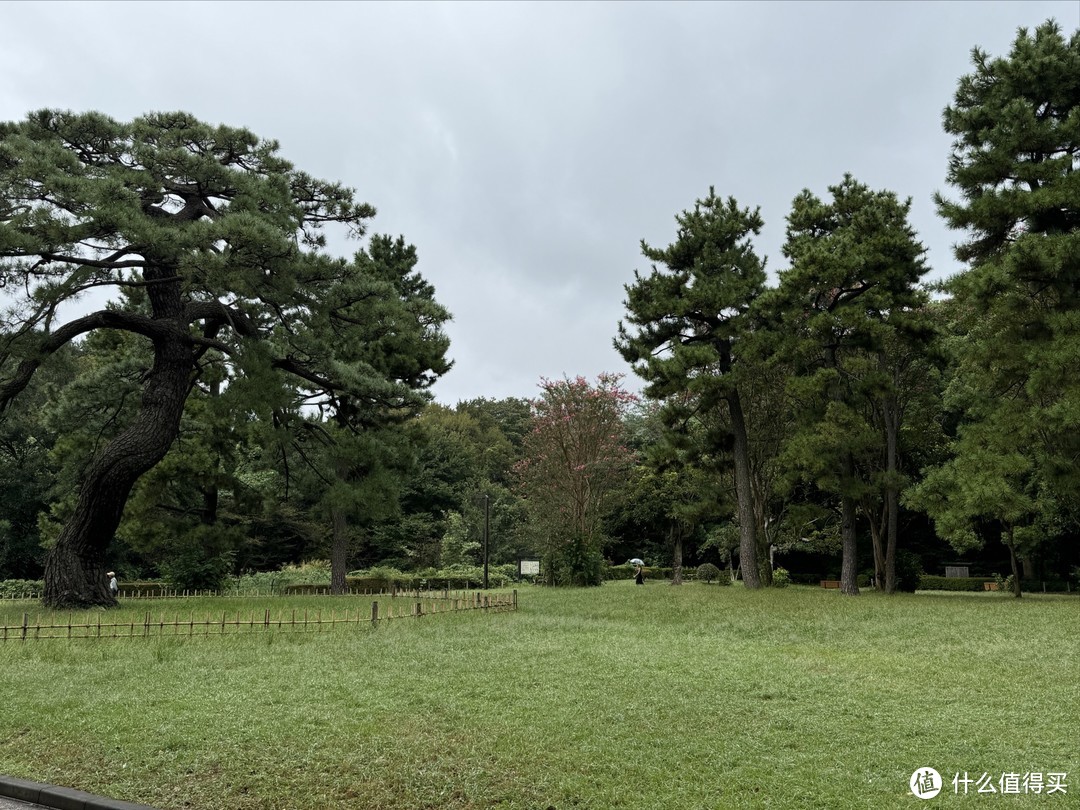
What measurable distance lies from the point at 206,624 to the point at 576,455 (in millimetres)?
19410

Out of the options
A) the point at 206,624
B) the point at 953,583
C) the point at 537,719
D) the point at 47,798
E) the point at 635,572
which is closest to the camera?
the point at 47,798

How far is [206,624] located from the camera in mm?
12344

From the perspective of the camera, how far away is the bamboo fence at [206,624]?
38.5 feet

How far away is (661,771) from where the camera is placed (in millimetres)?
5176

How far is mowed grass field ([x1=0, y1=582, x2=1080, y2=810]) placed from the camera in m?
4.96

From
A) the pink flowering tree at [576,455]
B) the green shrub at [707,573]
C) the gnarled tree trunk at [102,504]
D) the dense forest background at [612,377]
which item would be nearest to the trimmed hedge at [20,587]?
the dense forest background at [612,377]

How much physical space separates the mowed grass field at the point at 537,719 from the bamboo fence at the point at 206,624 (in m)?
0.51

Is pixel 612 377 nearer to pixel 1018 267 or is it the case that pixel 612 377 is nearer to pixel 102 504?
pixel 1018 267

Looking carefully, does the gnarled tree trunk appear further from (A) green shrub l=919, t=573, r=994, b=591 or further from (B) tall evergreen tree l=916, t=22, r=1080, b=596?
(A) green shrub l=919, t=573, r=994, b=591

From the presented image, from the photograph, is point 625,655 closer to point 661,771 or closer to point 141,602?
point 661,771

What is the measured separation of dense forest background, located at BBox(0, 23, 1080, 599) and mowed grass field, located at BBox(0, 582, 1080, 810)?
674 cm

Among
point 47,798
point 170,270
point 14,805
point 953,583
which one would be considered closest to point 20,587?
point 170,270

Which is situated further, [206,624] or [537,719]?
[206,624]

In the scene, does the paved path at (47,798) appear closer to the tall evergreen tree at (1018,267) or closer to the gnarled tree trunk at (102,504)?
the gnarled tree trunk at (102,504)
